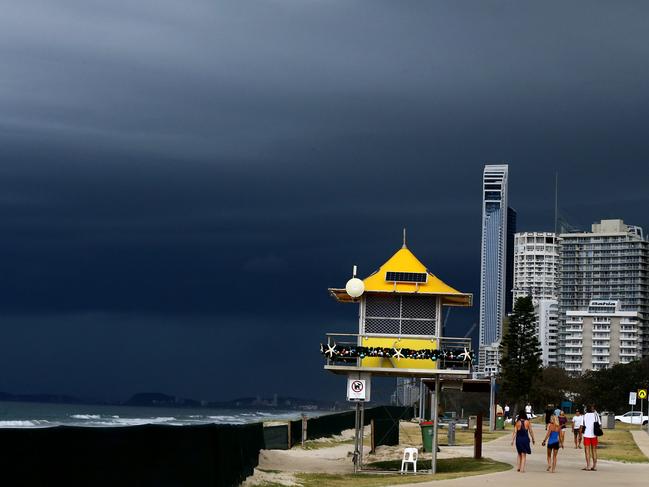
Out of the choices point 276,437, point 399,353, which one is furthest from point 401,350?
Result: point 276,437

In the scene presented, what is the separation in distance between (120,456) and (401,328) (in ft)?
56.7

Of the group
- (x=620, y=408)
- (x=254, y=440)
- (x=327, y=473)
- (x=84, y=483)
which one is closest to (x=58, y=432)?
(x=84, y=483)

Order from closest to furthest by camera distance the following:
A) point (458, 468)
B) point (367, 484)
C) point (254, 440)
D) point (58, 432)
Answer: point (58, 432)
point (367, 484)
point (254, 440)
point (458, 468)

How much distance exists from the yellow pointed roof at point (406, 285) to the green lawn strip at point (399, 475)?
4.54 metres

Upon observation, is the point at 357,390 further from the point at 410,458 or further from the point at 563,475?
the point at 563,475

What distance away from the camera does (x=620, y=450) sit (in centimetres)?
4259

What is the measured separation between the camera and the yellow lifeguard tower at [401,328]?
104ft

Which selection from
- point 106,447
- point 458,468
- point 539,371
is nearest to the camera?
point 106,447

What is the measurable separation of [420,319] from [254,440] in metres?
6.32

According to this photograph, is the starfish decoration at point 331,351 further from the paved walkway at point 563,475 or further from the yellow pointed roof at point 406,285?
the paved walkway at point 563,475

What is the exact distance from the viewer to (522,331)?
103438 mm

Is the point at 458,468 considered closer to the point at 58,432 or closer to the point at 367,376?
the point at 367,376

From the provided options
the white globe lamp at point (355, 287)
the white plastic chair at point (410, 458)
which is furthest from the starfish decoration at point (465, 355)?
the white globe lamp at point (355, 287)

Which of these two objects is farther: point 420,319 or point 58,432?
point 420,319
